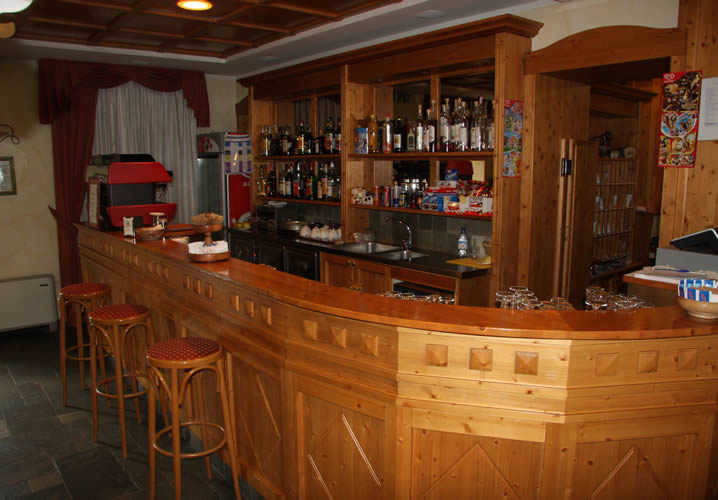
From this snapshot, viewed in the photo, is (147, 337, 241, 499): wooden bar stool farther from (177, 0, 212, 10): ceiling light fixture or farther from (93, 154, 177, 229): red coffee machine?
(177, 0, 212, 10): ceiling light fixture

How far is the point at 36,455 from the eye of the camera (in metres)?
3.61

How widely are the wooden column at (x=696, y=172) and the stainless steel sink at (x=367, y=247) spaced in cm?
255

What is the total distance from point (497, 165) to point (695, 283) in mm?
2113

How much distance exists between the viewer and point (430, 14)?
4.58 metres

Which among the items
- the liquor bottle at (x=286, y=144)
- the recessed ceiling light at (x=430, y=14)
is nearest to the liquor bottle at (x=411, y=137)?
the recessed ceiling light at (x=430, y=14)

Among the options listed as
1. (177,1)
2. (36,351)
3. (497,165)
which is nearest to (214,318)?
(497,165)

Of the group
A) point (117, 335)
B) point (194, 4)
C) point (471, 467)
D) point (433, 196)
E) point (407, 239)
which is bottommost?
point (471, 467)

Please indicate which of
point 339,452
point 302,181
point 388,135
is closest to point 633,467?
point 339,452

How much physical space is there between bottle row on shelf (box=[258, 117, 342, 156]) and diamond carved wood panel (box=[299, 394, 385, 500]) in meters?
3.68

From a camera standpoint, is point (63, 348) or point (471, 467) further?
point (63, 348)

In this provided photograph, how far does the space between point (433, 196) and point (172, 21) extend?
2761mm

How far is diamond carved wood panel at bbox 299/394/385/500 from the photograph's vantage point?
2.35 metres

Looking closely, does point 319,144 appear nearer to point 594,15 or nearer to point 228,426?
point 594,15

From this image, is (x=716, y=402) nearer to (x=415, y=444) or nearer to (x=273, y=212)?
(x=415, y=444)
